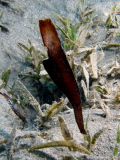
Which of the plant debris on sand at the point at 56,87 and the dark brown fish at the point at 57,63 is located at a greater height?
the dark brown fish at the point at 57,63

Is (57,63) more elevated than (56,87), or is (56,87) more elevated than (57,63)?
(57,63)

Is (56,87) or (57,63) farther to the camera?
(56,87)

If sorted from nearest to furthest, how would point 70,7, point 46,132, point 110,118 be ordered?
point 46,132 < point 110,118 < point 70,7

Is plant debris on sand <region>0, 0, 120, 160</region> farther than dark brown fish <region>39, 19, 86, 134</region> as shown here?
Yes

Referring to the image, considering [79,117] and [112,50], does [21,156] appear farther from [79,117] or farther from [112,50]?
[112,50]

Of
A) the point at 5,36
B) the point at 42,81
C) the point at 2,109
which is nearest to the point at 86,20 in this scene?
the point at 5,36

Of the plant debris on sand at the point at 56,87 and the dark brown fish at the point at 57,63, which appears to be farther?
the plant debris on sand at the point at 56,87

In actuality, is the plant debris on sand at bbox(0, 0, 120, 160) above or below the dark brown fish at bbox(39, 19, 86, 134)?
below

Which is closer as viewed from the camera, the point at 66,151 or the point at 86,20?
the point at 66,151
